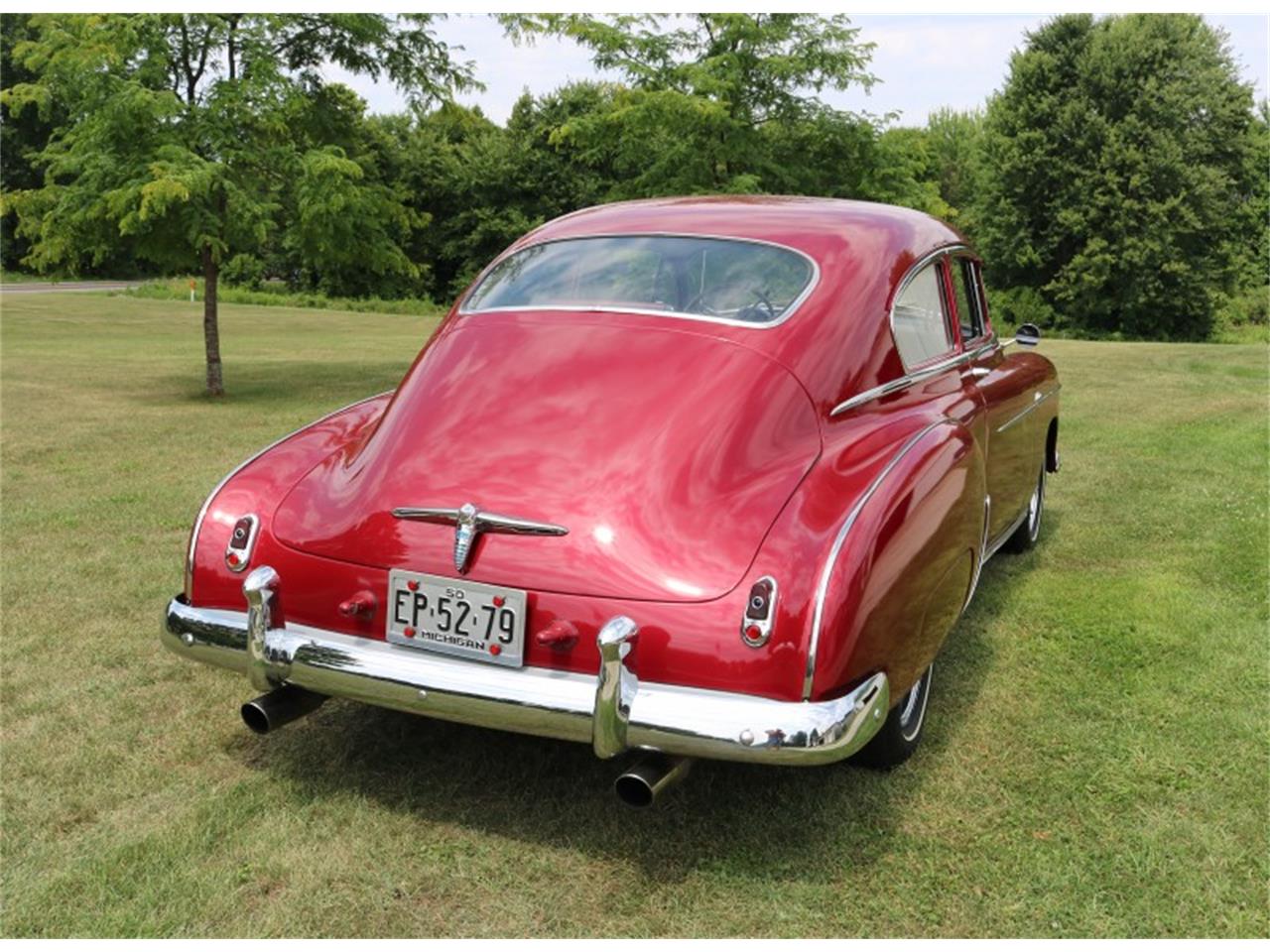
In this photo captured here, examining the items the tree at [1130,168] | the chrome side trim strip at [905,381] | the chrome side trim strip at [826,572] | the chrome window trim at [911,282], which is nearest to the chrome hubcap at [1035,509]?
the chrome side trim strip at [905,381]

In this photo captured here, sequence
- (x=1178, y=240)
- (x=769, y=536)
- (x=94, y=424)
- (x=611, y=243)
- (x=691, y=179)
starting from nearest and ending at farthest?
(x=769, y=536), (x=611, y=243), (x=94, y=424), (x=691, y=179), (x=1178, y=240)

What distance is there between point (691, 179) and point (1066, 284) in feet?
79.1

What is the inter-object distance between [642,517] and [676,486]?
14cm

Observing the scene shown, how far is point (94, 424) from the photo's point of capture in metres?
10.4

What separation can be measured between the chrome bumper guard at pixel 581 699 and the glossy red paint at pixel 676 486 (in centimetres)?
5

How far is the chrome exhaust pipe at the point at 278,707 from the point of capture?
123 inches

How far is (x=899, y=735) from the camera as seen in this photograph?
333 centimetres

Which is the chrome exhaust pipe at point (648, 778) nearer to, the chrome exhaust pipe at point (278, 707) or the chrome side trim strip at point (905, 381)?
the chrome exhaust pipe at point (278, 707)

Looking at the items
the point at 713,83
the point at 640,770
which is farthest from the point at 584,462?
the point at 713,83

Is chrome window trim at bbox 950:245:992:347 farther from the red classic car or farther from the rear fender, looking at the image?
the rear fender

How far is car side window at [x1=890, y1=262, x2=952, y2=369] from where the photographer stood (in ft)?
12.5

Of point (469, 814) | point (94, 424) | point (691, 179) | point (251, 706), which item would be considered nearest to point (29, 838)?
point (251, 706)

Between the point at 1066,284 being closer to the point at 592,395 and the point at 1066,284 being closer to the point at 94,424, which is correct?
the point at 94,424

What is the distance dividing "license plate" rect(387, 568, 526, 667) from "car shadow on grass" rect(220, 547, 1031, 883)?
558 millimetres
